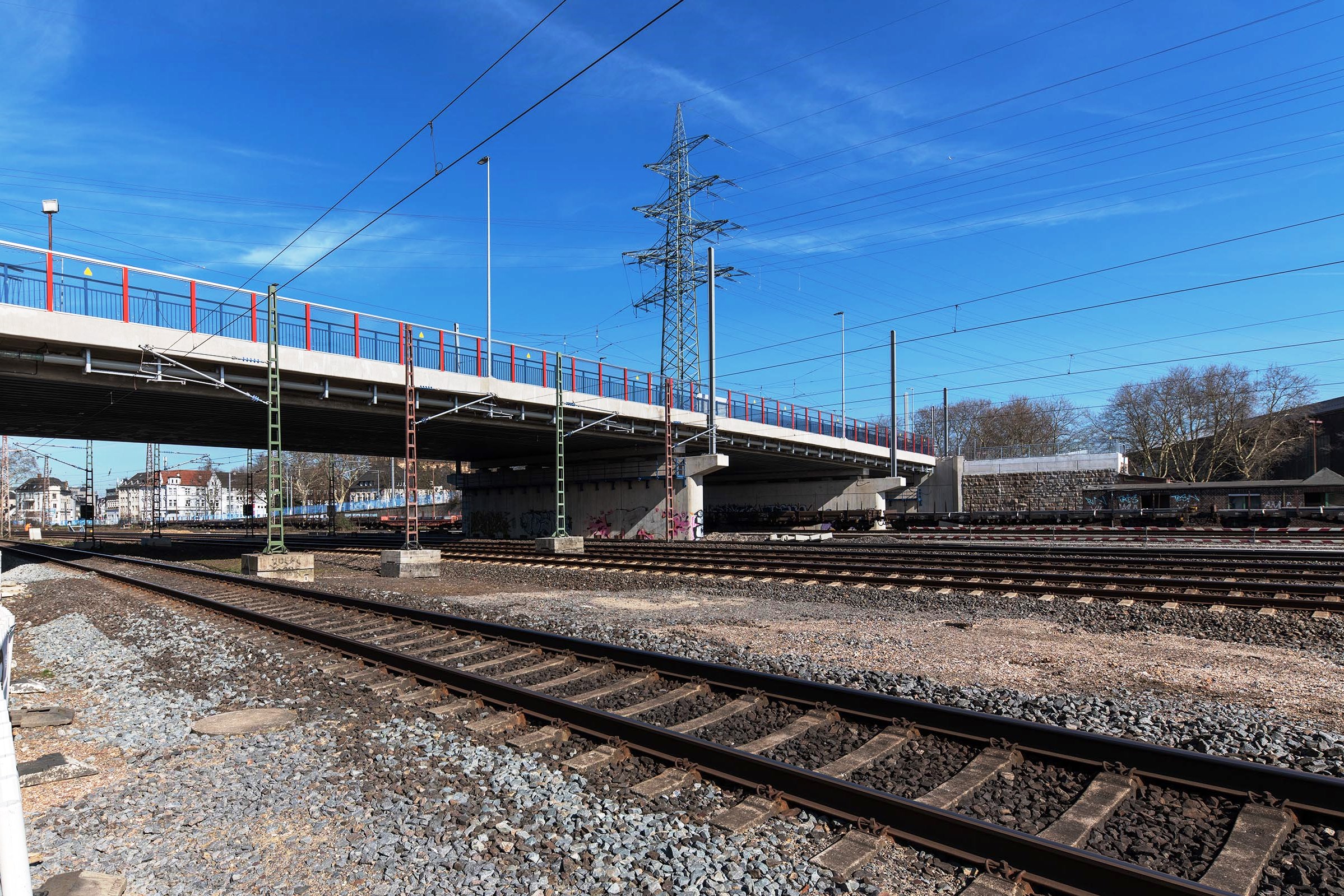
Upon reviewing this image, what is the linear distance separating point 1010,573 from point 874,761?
12101mm

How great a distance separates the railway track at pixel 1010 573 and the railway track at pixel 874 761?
9006 mm

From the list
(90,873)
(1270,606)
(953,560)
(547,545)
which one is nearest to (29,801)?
(90,873)

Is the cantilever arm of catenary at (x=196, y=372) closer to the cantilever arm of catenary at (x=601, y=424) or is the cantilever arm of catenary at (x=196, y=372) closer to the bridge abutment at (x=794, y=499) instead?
the cantilever arm of catenary at (x=601, y=424)

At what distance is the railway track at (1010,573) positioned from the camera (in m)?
13.0

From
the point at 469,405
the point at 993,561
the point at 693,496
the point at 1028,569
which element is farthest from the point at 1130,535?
the point at 469,405

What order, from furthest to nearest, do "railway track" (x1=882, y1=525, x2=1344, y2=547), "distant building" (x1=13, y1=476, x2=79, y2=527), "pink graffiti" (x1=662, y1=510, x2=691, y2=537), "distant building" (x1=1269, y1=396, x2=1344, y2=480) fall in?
"distant building" (x1=13, y1=476, x2=79, y2=527), "distant building" (x1=1269, y1=396, x2=1344, y2=480), "pink graffiti" (x1=662, y1=510, x2=691, y2=537), "railway track" (x1=882, y1=525, x2=1344, y2=547)

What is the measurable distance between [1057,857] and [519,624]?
908 centimetres

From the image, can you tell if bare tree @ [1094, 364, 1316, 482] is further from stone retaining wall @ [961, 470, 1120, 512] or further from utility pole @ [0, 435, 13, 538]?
utility pole @ [0, 435, 13, 538]

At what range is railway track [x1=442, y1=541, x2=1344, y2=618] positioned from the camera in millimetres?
13047

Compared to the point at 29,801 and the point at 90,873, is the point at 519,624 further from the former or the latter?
the point at 90,873

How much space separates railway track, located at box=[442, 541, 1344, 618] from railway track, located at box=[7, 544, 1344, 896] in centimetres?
901

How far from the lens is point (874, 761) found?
5.47m

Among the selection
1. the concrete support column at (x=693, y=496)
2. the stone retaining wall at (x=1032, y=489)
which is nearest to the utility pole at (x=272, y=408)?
the concrete support column at (x=693, y=496)

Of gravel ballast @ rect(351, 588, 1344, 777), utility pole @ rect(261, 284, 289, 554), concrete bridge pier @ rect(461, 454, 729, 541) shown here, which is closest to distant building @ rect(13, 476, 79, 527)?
concrete bridge pier @ rect(461, 454, 729, 541)
